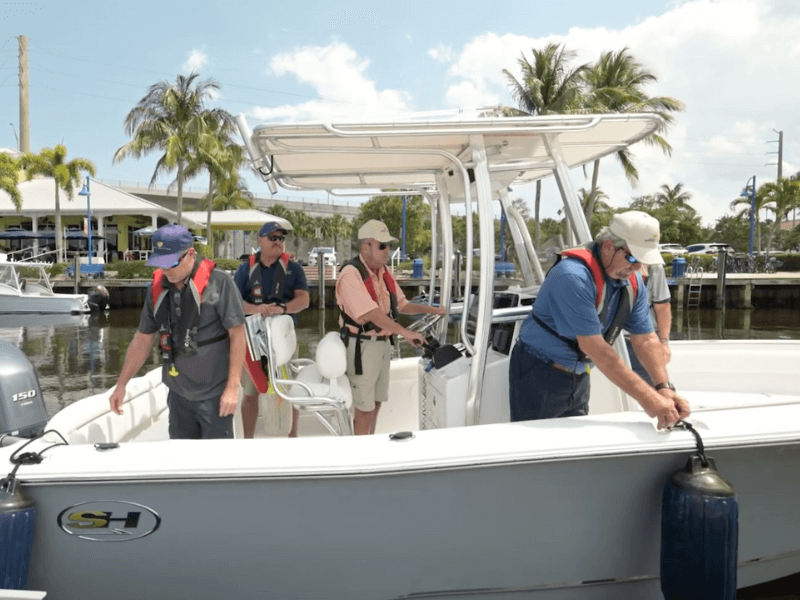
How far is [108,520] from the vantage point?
91.5 inches

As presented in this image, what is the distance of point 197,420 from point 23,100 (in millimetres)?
59196

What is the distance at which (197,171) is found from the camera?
96.6ft

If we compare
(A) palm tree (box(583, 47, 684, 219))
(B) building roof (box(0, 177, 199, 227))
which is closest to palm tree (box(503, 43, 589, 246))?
(A) palm tree (box(583, 47, 684, 219))

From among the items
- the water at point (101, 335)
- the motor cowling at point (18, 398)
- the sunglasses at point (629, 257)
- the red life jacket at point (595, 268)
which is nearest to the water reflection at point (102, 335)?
the water at point (101, 335)

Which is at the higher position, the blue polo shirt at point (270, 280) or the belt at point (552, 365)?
the blue polo shirt at point (270, 280)

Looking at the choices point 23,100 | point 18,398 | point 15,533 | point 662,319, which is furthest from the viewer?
point 23,100

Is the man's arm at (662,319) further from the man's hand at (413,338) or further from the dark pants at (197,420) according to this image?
the dark pants at (197,420)

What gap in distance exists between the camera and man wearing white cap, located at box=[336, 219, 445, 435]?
3420mm

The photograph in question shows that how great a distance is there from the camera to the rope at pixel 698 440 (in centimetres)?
240

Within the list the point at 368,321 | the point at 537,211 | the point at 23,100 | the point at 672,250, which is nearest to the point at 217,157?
the point at 672,250

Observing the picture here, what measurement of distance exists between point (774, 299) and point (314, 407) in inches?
916

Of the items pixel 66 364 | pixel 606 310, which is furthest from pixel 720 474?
pixel 66 364

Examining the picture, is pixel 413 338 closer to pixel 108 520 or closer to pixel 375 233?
pixel 375 233

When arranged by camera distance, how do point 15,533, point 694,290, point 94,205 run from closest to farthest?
point 15,533, point 694,290, point 94,205
